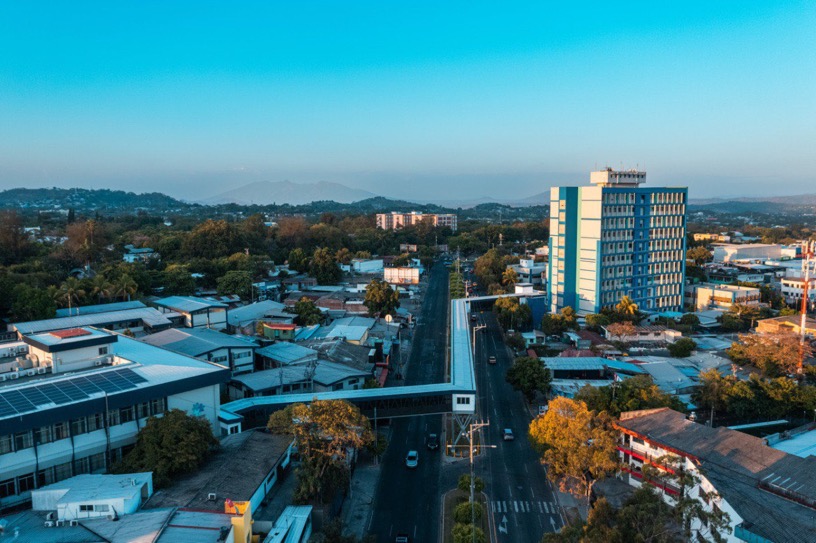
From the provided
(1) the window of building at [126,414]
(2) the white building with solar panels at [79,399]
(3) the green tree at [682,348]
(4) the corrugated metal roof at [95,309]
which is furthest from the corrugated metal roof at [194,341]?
(3) the green tree at [682,348]

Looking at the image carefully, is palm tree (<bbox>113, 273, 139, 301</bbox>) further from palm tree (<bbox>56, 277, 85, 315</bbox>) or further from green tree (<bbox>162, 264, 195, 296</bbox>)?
green tree (<bbox>162, 264, 195, 296</bbox>)

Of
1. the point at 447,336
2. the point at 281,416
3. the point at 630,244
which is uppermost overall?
the point at 630,244

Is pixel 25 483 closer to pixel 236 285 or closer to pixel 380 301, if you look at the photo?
pixel 380 301

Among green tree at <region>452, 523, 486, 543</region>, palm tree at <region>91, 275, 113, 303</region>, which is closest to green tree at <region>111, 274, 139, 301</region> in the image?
palm tree at <region>91, 275, 113, 303</region>

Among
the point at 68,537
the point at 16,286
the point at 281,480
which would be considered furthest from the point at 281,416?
the point at 16,286

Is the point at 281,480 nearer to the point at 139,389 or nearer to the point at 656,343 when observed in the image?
the point at 139,389

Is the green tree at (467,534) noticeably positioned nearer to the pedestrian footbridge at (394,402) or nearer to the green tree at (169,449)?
the pedestrian footbridge at (394,402)
